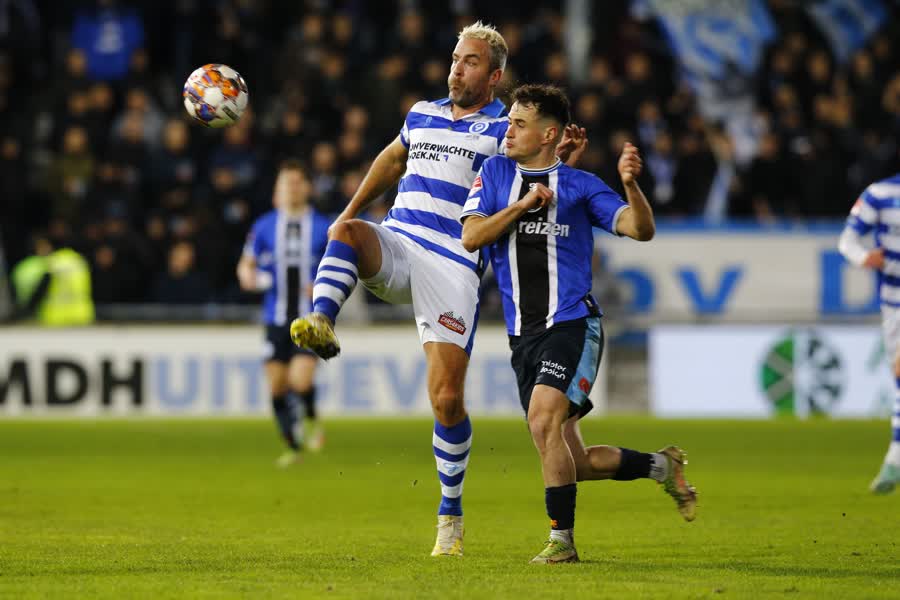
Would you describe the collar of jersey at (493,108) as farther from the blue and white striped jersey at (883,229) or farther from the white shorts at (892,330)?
the white shorts at (892,330)

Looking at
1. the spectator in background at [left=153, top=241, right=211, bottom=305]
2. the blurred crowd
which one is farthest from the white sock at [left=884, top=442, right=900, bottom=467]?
the spectator in background at [left=153, top=241, right=211, bottom=305]

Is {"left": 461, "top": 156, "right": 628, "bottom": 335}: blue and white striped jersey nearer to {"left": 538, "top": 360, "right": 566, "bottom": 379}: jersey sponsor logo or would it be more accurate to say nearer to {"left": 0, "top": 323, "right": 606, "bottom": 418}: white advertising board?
{"left": 538, "top": 360, "right": 566, "bottom": 379}: jersey sponsor logo

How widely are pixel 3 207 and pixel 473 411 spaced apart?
6.29m

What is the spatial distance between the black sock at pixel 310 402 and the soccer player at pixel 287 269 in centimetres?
3

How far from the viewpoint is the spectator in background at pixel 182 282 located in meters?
18.8

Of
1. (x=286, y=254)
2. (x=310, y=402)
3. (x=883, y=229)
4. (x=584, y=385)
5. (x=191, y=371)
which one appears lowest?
(x=191, y=371)

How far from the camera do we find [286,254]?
1412 centimetres

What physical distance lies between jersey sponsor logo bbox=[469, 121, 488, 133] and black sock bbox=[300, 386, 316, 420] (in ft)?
21.7

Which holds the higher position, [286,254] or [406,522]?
[286,254]

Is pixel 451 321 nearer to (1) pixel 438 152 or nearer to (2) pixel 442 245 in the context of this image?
(2) pixel 442 245

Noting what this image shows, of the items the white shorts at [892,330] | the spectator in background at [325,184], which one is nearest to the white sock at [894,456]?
the white shorts at [892,330]

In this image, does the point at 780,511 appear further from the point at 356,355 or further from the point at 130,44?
the point at 130,44

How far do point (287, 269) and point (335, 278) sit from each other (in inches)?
272

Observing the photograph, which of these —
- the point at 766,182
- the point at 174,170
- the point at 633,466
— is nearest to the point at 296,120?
the point at 174,170
